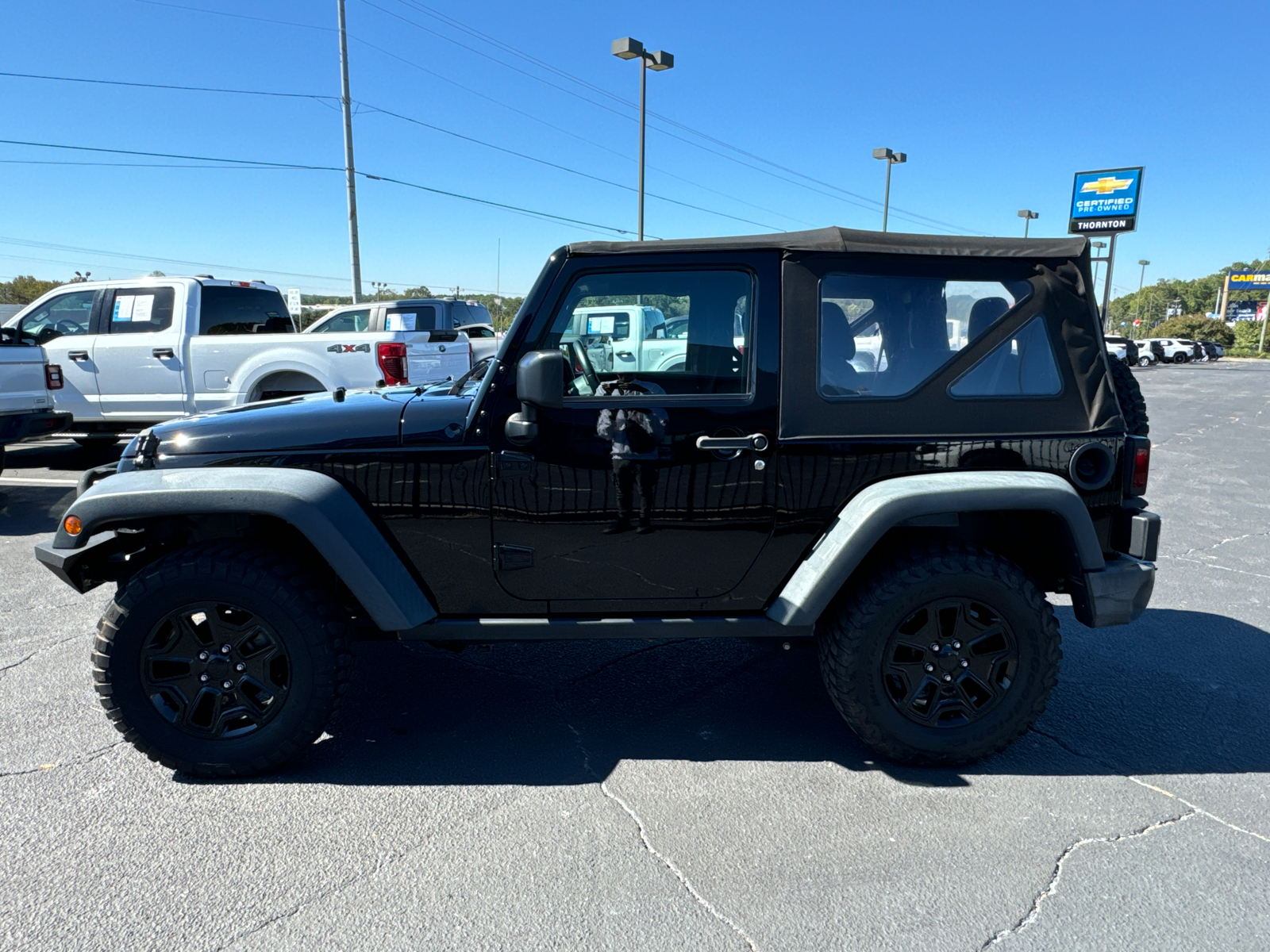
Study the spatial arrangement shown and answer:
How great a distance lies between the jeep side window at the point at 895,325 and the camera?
3.02m

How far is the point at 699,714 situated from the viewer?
11.6 feet

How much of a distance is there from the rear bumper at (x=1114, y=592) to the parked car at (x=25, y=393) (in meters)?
7.98

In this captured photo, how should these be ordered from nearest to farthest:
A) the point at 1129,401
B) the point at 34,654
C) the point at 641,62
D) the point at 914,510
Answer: the point at 914,510 < the point at 1129,401 < the point at 34,654 < the point at 641,62

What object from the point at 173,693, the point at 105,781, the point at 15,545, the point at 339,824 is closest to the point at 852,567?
the point at 339,824

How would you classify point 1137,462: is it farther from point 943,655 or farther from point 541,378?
point 541,378

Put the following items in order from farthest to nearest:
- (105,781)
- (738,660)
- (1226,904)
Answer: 1. (738,660)
2. (105,781)
3. (1226,904)

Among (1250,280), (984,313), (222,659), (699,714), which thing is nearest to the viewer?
(222,659)

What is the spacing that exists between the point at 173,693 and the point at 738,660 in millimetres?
2417

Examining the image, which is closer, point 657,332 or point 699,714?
point 657,332

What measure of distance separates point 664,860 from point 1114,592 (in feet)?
6.05

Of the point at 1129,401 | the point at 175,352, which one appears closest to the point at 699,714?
the point at 1129,401

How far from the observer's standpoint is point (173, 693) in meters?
3.00

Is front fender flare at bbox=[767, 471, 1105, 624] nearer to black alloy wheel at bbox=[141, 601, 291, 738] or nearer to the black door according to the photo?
the black door

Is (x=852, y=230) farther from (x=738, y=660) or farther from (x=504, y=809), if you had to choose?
(x=504, y=809)
